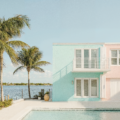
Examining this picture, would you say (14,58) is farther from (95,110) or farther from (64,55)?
(95,110)

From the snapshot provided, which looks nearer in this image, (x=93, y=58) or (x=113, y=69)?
(x=93, y=58)

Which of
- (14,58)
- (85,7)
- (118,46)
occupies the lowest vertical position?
(14,58)

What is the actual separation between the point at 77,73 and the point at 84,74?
592mm

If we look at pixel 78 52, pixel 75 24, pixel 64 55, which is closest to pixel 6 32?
pixel 64 55

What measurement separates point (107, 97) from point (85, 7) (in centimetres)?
1002

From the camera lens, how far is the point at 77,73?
1462 centimetres

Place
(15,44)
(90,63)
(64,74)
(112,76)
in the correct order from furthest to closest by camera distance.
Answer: (112,76)
(64,74)
(90,63)
(15,44)

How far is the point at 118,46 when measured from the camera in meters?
14.9

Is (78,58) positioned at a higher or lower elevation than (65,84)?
higher

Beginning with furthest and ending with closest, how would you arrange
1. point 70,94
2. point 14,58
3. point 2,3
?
point 2,3, point 70,94, point 14,58

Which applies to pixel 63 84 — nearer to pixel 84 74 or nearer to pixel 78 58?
pixel 84 74

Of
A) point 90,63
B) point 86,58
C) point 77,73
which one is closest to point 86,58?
point 86,58

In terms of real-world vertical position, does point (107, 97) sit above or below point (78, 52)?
below

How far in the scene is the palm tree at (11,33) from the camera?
12266 millimetres
